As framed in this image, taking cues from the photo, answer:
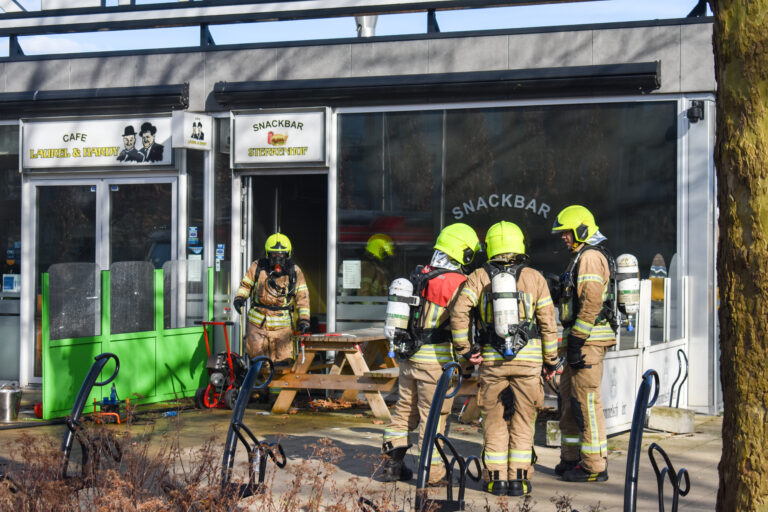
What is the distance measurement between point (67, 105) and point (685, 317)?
821 cm

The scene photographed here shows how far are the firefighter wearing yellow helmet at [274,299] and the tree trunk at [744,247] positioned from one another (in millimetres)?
8207

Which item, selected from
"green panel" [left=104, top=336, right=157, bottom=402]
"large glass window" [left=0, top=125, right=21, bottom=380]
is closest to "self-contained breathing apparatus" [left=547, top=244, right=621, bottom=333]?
"green panel" [left=104, top=336, right=157, bottom=402]

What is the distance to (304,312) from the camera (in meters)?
11.8

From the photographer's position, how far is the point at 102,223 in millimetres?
13648

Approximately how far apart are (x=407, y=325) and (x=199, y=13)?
701 centimetres

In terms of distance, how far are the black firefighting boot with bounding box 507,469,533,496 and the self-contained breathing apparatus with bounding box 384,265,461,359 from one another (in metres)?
1.11

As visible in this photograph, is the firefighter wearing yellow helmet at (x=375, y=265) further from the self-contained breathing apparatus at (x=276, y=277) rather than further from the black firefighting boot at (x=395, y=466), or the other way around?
the black firefighting boot at (x=395, y=466)

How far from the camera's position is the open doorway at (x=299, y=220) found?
14129 mm

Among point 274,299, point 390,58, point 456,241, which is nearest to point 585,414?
point 456,241

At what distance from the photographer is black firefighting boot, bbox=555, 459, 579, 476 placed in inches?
321

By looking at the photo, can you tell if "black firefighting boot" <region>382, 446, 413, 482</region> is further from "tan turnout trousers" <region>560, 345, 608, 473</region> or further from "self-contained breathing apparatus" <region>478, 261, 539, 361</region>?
"tan turnout trousers" <region>560, 345, 608, 473</region>

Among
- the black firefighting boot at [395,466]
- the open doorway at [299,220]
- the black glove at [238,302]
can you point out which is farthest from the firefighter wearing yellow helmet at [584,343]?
the open doorway at [299,220]

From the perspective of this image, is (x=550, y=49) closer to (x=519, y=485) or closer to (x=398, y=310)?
(x=398, y=310)

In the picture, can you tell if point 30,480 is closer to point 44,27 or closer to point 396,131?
point 396,131
